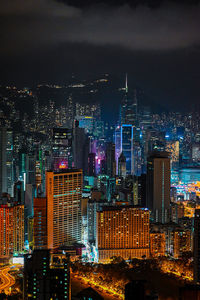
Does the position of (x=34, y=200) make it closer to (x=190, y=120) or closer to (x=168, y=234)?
(x=168, y=234)

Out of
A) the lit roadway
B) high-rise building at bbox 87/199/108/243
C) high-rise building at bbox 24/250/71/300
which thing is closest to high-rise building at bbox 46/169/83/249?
high-rise building at bbox 87/199/108/243

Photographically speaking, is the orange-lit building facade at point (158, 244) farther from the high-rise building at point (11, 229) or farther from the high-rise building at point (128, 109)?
the high-rise building at point (128, 109)

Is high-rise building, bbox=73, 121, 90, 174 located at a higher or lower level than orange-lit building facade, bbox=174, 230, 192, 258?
higher

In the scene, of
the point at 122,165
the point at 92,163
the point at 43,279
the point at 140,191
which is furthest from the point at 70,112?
the point at 43,279

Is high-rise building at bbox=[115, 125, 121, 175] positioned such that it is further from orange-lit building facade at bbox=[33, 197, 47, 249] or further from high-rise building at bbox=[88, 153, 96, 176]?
orange-lit building facade at bbox=[33, 197, 47, 249]

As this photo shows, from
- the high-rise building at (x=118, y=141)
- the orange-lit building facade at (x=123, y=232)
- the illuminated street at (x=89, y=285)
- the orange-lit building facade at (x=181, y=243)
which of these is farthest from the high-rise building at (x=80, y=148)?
the illuminated street at (x=89, y=285)

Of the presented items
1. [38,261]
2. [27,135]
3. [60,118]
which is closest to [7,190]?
[27,135]
